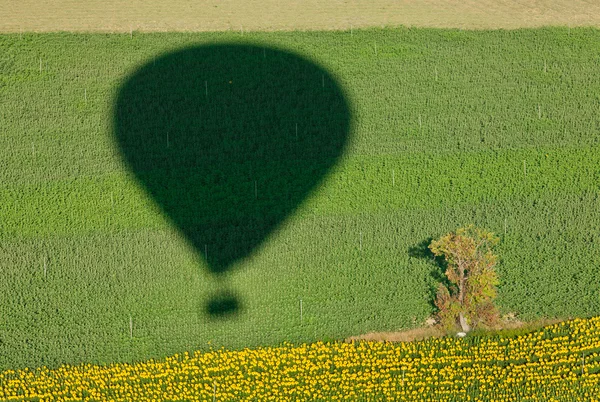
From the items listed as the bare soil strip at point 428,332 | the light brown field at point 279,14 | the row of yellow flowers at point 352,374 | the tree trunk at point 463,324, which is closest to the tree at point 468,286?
the tree trunk at point 463,324

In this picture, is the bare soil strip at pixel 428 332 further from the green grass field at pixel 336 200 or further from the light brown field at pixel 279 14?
the light brown field at pixel 279 14

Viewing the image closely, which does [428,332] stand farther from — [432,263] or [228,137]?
[228,137]

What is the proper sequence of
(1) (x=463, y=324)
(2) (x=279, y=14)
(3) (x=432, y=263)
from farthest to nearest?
(2) (x=279, y=14), (3) (x=432, y=263), (1) (x=463, y=324)

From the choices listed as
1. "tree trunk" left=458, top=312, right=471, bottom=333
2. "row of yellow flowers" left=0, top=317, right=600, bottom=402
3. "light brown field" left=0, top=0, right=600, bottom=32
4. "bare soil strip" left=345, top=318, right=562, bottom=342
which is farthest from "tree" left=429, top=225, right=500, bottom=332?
"light brown field" left=0, top=0, right=600, bottom=32

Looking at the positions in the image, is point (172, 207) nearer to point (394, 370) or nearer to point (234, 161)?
point (234, 161)

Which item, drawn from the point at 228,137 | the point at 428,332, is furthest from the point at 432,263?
the point at 228,137

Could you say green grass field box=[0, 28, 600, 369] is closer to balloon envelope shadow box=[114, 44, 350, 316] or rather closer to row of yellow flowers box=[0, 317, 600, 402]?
balloon envelope shadow box=[114, 44, 350, 316]
